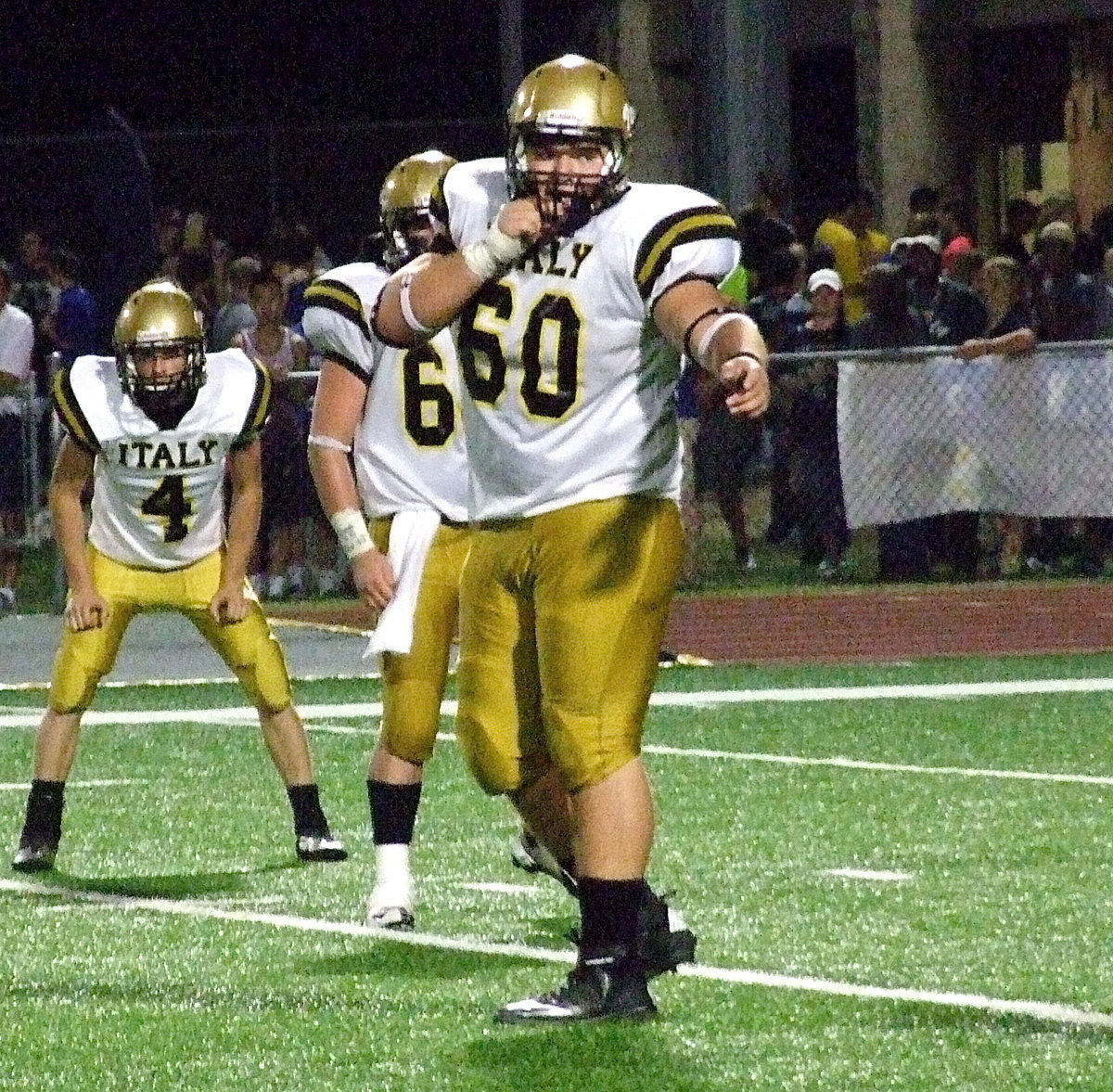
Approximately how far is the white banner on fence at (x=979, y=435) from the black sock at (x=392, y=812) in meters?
8.67

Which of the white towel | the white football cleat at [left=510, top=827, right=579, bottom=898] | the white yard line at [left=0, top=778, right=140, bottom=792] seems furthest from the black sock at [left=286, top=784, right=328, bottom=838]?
the white yard line at [left=0, top=778, right=140, bottom=792]

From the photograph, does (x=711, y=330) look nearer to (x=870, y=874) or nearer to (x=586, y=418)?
(x=586, y=418)

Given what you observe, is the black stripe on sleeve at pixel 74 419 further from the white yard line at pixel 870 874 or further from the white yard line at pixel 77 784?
the white yard line at pixel 870 874

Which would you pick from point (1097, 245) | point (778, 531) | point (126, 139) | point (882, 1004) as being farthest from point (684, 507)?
point (126, 139)

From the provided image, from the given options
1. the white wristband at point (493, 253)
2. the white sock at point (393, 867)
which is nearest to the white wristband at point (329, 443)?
the white sock at point (393, 867)

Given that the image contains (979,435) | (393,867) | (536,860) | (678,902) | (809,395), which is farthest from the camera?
(809,395)

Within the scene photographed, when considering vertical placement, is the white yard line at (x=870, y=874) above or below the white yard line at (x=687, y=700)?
above

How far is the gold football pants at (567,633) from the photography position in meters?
6.09

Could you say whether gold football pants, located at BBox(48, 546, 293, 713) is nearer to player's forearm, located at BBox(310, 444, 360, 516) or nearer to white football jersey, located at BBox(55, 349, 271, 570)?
white football jersey, located at BBox(55, 349, 271, 570)

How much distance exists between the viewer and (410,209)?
732 cm

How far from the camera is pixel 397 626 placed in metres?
7.16

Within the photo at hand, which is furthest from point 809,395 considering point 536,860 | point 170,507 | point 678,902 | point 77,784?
point 536,860

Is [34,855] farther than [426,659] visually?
Yes

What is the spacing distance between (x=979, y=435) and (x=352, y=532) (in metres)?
9.06
